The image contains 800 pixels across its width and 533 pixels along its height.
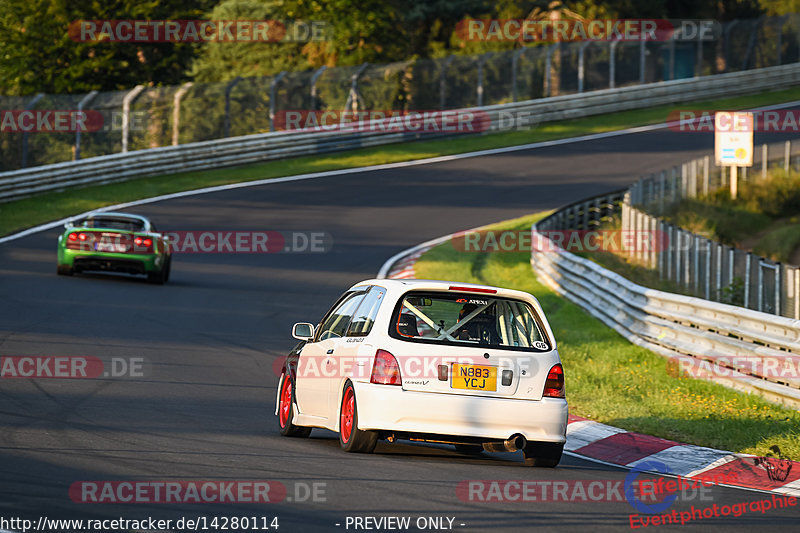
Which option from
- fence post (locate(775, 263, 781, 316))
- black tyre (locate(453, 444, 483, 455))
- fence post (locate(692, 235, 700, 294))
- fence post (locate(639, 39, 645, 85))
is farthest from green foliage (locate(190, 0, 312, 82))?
black tyre (locate(453, 444, 483, 455))

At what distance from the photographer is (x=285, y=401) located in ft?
34.4

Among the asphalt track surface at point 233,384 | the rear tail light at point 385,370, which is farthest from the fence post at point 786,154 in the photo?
the rear tail light at point 385,370

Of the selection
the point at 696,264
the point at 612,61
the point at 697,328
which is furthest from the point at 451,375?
the point at 612,61

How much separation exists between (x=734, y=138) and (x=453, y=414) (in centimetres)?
2160

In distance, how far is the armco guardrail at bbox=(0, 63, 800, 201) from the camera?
32.2 meters

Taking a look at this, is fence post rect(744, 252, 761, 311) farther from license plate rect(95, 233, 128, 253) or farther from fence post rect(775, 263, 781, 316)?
license plate rect(95, 233, 128, 253)

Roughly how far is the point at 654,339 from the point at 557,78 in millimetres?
31453

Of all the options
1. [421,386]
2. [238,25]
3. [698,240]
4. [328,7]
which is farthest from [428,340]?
[238,25]

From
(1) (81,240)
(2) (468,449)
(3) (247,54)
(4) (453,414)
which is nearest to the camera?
(4) (453,414)

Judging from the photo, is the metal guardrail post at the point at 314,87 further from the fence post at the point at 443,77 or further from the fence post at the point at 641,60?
the fence post at the point at 641,60

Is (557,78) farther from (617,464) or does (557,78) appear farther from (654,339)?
(617,464)

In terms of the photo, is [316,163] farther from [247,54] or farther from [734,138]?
[247,54]

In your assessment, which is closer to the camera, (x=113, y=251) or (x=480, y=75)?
(x=113, y=251)

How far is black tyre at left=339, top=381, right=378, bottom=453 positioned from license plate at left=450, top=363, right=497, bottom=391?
754mm
